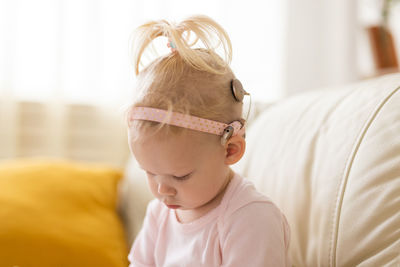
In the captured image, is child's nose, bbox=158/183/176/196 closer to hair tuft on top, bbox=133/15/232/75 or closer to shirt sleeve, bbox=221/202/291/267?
shirt sleeve, bbox=221/202/291/267

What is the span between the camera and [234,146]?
2.64 ft

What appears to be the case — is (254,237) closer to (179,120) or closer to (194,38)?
(179,120)

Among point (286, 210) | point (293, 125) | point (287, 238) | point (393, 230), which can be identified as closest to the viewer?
point (393, 230)

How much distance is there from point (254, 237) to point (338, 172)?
227mm

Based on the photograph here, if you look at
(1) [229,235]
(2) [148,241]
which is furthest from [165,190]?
(2) [148,241]

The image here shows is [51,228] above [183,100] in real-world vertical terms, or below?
below

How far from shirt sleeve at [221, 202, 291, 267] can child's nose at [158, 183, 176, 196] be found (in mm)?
114

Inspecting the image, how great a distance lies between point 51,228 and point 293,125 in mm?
756

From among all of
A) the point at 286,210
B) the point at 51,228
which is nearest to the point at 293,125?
the point at 286,210

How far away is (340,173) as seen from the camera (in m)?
0.85

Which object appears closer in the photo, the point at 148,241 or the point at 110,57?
the point at 148,241

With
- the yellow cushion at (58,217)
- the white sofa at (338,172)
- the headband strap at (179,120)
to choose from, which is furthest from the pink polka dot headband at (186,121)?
the yellow cushion at (58,217)

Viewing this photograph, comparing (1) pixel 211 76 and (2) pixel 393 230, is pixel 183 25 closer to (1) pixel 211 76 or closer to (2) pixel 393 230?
(1) pixel 211 76

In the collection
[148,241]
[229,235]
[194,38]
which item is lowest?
[148,241]
